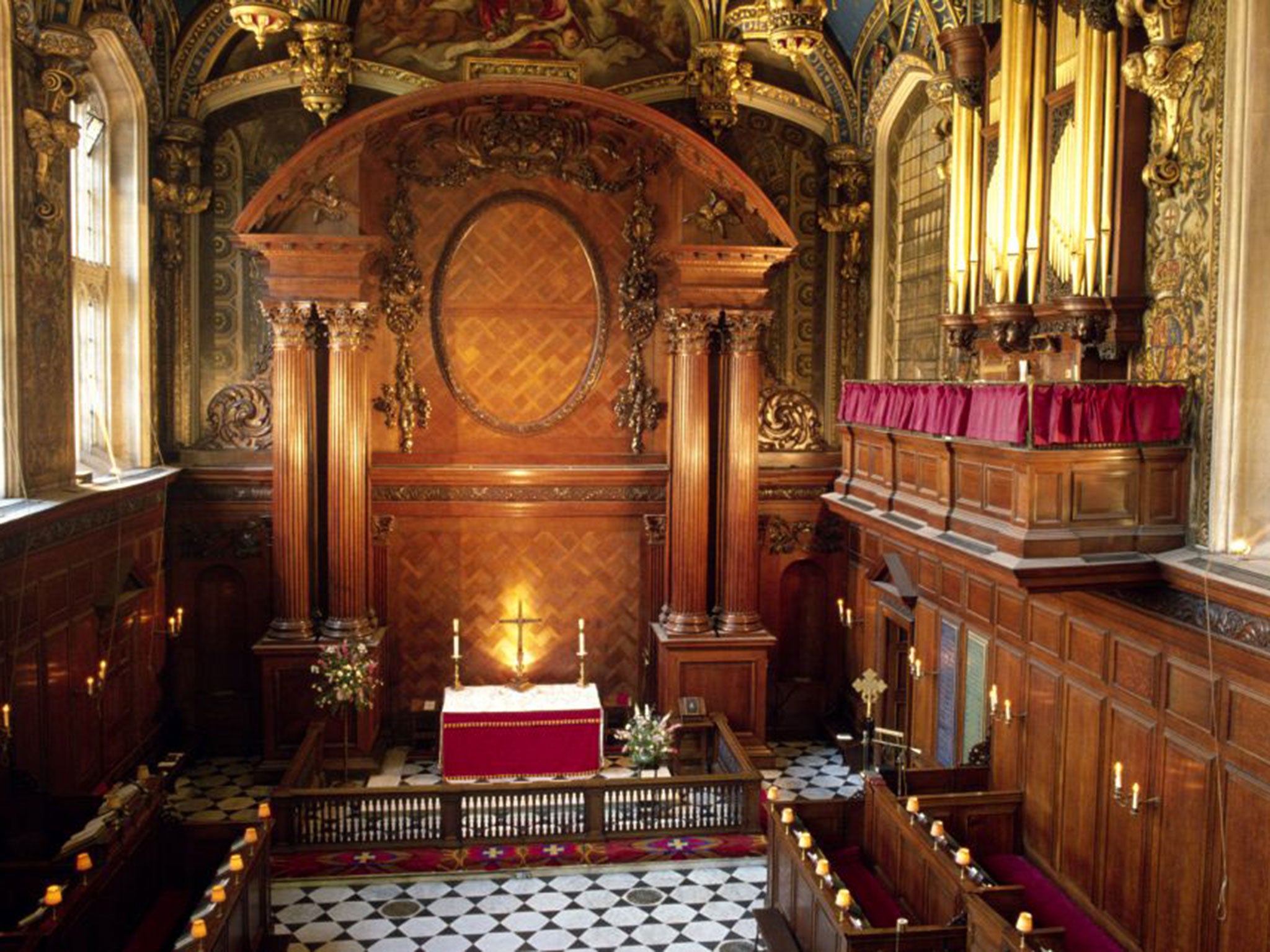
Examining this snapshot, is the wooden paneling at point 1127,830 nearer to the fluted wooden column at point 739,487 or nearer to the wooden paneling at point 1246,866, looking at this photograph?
the wooden paneling at point 1246,866

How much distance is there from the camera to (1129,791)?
11.8 meters

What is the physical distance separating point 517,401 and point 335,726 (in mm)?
5683

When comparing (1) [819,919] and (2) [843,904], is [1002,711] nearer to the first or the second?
(1) [819,919]

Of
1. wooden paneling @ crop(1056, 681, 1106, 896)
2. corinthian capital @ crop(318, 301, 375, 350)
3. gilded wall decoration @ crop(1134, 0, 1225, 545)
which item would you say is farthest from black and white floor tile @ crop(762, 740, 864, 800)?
corinthian capital @ crop(318, 301, 375, 350)

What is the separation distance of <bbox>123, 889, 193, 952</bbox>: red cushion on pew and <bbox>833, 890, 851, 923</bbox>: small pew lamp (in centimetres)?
622

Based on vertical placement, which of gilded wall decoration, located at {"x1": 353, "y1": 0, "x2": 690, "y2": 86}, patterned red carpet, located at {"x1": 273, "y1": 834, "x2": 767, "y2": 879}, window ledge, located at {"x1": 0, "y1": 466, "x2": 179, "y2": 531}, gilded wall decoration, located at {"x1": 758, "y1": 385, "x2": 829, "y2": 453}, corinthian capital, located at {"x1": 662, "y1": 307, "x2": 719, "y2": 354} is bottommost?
patterned red carpet, located at {"x1": 273, "y1": 834, "x2": 767, "y2": 879}

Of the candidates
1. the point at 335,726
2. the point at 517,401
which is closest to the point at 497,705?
the point at 335,726

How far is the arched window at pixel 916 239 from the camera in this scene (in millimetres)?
17203

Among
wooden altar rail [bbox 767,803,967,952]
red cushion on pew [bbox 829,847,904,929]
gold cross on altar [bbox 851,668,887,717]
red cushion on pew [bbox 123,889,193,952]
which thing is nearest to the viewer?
wooden altar rail [bbox 767,803,967,952]

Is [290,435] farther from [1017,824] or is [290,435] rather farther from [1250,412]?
[1250,412]

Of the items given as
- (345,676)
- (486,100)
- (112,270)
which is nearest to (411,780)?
(345,676)

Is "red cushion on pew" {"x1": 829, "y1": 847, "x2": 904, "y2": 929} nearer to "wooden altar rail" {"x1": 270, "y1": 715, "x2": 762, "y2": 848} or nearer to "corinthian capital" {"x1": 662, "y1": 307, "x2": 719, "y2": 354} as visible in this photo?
"wooden altar rail" {"x1": 270, "y1": 715, "x2": 762, "y2": 848}

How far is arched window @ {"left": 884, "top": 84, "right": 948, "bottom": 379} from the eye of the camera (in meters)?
17.2

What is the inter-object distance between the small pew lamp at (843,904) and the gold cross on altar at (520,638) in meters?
8.69
